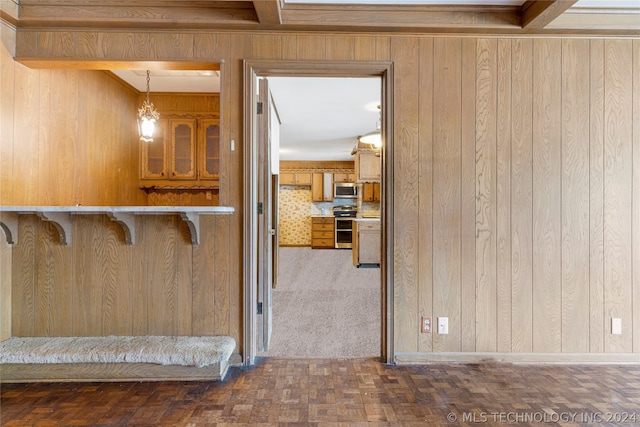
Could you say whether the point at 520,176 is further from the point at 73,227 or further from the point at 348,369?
the point at 73,227

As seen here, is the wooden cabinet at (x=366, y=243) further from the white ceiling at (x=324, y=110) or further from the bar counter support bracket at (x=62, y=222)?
the bar counter support bracket at (x=62, y=222)

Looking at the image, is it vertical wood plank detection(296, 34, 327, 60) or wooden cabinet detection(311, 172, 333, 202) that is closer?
vertical wood plank detection(296, 34, 327, 60)

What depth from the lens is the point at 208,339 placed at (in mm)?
2367

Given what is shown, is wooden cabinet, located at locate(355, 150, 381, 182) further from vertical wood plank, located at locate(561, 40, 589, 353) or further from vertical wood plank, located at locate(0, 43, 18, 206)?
vertical wood plank, located at locate(0, 43, 18, 206)

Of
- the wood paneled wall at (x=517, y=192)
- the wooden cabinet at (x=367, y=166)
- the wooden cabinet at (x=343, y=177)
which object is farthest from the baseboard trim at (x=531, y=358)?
the wooden cabinet at (x=343, y=177)

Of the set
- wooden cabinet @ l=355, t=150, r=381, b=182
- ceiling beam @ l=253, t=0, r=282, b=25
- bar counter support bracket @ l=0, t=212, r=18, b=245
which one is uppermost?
ceiling beam @ l=253, t=0, r=282, b=25

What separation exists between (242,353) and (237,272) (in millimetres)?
575

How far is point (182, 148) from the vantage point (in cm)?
428

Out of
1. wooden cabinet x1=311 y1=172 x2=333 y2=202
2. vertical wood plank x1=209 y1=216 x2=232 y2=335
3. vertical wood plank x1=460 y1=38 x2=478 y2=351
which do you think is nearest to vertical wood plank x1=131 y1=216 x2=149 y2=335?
vertical wood plank x1=209 y1=216 x2=232 y2=335

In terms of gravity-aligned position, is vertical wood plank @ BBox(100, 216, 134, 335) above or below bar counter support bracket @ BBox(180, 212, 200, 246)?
below

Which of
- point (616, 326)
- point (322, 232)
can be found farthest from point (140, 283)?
point (322, 232)

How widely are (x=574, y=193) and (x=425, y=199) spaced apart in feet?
3.54

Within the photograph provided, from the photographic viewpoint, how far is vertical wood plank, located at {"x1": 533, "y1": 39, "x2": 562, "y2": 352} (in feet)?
8.17

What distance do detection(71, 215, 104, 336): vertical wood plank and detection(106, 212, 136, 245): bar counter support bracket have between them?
19 cm
